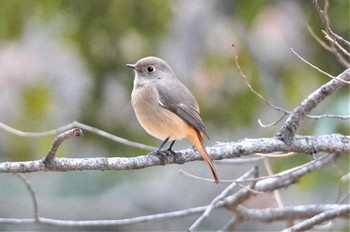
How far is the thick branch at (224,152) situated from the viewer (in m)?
4.33

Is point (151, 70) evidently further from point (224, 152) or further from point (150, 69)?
point (224, 152)

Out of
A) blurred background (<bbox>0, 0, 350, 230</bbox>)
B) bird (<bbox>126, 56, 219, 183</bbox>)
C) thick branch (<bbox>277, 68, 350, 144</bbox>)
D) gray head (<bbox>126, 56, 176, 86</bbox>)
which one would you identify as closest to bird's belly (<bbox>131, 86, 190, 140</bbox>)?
bird (<bbox>126, 56, 219, 183</bbox>)

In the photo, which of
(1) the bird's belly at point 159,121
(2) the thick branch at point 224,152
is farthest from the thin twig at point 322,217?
(1) the bird's belly at point 159,121

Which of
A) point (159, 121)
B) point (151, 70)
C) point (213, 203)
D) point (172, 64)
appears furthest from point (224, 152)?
point (172, 64)

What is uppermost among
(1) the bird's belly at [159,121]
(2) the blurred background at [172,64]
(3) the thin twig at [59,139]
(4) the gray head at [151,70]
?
(2) the blurred background at [172,64]

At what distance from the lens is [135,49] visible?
6.76 m

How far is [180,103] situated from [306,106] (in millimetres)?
1016

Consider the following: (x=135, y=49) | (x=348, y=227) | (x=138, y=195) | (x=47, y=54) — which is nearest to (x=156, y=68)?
(x=135, y=49)

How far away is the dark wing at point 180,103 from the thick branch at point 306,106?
72 centimetres

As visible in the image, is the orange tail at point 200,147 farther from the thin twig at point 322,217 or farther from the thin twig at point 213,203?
the thin twig at point 322,217

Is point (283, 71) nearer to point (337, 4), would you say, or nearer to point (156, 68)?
point (337, 4)

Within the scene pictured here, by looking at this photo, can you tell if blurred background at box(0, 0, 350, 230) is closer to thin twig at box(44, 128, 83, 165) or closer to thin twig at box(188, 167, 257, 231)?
thin twig at box(188, 167, 257, 231)

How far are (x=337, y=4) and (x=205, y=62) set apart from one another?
3.67 ft

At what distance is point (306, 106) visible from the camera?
470 cm
